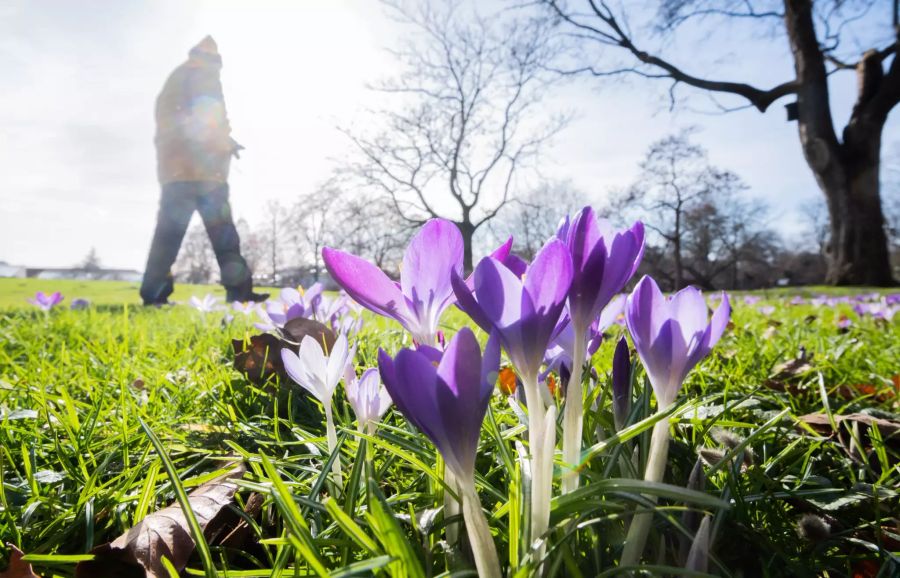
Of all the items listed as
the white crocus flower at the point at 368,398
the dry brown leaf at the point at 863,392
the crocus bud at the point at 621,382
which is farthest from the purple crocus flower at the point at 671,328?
the dry brown leaf at the point at 863,392

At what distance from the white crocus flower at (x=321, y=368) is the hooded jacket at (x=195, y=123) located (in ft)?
27.1

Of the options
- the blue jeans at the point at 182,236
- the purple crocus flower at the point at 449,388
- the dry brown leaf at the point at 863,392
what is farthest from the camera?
the blue jeans at the point at 182,236

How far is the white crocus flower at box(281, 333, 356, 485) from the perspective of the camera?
0.78 m

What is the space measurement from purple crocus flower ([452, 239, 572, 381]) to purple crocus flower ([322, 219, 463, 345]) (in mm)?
64

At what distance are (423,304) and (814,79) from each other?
63.9 ft

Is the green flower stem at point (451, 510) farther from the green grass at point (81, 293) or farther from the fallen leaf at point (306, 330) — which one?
the green grass at point (81, 293)

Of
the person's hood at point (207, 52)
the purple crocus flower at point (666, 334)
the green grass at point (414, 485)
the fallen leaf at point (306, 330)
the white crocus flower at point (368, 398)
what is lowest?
the green grass at point (414, 485)

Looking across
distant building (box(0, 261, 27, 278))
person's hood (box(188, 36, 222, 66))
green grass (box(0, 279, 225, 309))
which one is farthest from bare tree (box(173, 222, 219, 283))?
person's hood (box(188, 36, 222, 66))

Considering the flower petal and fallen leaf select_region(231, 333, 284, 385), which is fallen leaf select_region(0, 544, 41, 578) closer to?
the flower petal

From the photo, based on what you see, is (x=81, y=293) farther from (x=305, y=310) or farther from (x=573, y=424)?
(x=573, y=424)

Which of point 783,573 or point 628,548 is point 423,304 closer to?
point 628,548

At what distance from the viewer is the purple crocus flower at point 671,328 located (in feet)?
1.92

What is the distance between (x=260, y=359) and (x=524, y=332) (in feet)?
Result: 4.18

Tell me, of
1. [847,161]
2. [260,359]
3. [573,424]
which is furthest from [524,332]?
[847,161]
